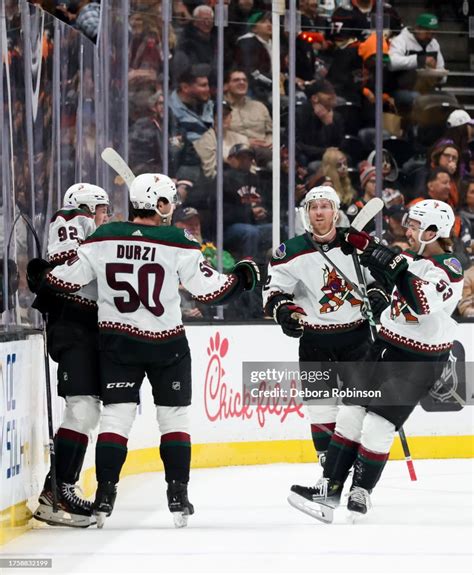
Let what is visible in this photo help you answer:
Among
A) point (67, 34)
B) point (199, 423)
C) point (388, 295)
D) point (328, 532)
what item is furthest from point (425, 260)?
point (199, 423)

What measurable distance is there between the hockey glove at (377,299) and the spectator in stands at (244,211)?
2130 mm

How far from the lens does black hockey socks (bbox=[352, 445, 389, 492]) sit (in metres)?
5.01

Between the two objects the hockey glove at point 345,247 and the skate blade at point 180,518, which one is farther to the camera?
the hockey glove at point 345,247

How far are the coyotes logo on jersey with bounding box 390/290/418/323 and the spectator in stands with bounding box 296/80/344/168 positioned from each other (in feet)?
8.64

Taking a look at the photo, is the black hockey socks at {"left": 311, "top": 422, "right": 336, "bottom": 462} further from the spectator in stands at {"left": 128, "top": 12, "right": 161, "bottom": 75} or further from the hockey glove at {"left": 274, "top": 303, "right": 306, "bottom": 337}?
the spectator in stands at {"left": 128, "top": 12, "right": 161, "bottom": 75}

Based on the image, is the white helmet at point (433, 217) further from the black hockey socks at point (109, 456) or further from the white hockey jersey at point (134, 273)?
the black hockey socks at point (109, 456)

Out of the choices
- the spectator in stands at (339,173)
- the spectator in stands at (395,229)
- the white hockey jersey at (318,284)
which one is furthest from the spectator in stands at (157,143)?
the white hockey jersey at (318,284)

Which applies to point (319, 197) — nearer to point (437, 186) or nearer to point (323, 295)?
point (323, 295)

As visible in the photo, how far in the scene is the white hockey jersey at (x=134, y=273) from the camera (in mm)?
4730

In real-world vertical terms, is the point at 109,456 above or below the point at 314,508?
above

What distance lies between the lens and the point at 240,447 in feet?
23.1

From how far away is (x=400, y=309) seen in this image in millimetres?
5098

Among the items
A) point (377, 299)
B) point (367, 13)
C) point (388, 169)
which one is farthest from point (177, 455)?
point (367, 13)

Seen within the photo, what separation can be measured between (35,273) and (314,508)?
4.59 ft
